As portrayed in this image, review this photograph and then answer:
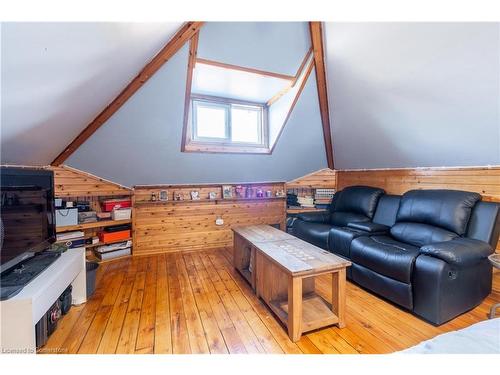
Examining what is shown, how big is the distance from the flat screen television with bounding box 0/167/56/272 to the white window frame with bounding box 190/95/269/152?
1.78m

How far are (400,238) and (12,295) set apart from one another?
10.9 ft

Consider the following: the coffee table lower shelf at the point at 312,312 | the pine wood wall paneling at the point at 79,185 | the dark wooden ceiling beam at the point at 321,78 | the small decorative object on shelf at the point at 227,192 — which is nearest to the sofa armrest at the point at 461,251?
the coffee table lower shelf at the point at 312,312

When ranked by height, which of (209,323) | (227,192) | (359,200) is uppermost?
(227,192)

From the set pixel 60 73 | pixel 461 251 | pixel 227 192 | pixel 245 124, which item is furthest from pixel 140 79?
pixel 461 251

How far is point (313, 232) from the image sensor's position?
315 centimetres

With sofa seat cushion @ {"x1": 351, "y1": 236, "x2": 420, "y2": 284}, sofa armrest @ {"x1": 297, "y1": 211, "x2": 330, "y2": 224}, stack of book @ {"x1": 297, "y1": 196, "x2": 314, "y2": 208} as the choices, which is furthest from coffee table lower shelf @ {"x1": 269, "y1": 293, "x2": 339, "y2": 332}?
stack of book @ {"x1": 297, "y1": 196, "x2": 314, "y2": 208}

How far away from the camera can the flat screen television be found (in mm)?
1477

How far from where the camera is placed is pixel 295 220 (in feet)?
12.1

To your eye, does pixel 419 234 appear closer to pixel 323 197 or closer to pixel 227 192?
pixel 323 197

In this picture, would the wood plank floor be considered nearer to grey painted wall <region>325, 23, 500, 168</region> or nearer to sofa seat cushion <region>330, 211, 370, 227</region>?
sofa seat cushion <region>330, 211, 370, 227</region>

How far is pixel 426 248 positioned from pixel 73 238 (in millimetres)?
3907

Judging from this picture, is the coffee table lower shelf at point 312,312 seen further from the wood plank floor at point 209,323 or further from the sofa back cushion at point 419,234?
the sofa back cushion at point 419,234
